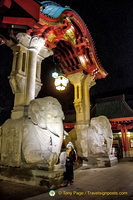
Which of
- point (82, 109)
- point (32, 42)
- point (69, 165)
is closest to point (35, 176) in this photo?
point (69, 165)

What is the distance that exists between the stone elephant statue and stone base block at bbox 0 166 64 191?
0.27 m

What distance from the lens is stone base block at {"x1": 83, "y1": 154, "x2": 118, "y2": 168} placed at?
→ 711 centimetres

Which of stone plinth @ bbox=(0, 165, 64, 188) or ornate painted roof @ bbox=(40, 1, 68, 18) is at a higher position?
ornate painted roof @ bbox=(40, 1, 68, 18)

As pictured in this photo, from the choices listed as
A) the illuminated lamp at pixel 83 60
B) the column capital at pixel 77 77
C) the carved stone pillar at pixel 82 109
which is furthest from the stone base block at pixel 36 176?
the illuminated lamp at pixel 83 60

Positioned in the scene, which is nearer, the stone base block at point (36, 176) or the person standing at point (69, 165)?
the stone base block at point (36, 176)

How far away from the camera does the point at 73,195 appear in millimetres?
3371

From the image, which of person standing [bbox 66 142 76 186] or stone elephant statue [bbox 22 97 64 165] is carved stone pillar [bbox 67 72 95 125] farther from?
person standing [bbox 66 142 76 186]

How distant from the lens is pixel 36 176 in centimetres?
390

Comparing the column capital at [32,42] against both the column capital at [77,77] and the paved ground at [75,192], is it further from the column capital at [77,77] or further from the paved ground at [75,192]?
the paved ground at [75,192]

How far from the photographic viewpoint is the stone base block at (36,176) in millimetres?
3691

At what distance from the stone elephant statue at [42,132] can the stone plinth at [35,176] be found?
0.26 meters

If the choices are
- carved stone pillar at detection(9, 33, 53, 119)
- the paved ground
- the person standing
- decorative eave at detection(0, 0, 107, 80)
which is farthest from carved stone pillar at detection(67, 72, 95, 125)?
the paved ground

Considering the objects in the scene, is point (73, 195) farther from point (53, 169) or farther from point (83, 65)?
point (83, 65)

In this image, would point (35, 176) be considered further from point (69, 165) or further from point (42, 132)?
point (42, 132)
